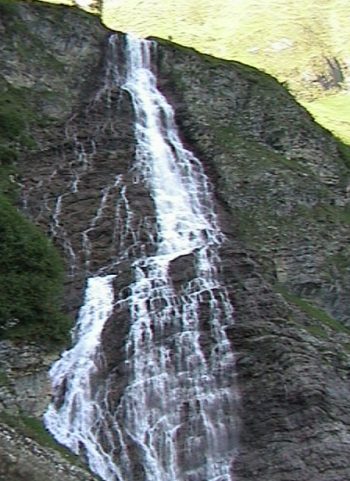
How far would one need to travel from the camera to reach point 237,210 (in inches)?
1519

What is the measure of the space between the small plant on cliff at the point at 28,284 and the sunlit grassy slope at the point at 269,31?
68.4m

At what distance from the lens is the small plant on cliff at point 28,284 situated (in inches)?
1044

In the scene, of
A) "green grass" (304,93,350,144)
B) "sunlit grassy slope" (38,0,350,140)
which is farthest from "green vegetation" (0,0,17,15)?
"sunlit grassy slope" (38,0,350,140)

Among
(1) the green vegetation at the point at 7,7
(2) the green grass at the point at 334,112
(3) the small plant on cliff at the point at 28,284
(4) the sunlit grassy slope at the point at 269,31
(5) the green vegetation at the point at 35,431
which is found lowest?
(5) the green vegetation at the point at 35,431

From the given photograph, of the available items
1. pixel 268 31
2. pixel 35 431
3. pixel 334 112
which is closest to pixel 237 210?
pixel 35 431

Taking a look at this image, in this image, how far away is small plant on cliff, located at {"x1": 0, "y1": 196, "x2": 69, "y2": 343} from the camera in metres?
26.5

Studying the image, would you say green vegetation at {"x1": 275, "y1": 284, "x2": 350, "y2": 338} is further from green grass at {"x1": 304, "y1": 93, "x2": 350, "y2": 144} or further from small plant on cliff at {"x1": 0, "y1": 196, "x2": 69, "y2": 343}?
green grass at {"x1": 304, "y1": 93, "x2": 350, "y2": 144}

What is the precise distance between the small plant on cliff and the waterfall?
4.52 ft

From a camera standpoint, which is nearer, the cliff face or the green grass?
the cliff face

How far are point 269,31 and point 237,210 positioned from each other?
8821cm

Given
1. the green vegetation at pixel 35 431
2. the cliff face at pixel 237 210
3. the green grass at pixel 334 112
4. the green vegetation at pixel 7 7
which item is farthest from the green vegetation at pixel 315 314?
the green grass at pixel 334 112

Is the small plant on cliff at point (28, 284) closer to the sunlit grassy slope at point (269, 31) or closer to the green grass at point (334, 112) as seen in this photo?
the green grass at point (334, 112)

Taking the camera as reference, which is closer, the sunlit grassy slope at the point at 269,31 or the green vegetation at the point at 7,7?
the green vegetation at the point at 7,7

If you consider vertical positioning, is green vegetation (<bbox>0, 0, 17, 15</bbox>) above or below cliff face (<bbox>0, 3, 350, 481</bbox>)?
above
